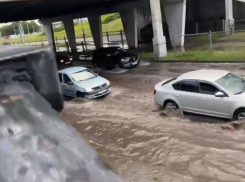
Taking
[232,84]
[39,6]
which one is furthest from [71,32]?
[232,84]

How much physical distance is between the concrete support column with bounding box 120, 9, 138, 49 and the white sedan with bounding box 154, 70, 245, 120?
22.9m

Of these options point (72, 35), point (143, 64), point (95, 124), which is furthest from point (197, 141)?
point (72, 35)

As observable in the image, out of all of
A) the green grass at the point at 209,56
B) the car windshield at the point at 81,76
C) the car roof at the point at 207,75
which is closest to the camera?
the car roof at the point at 207,75

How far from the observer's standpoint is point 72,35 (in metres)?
44.3

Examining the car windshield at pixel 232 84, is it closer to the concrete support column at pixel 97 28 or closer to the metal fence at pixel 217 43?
the metal fence at pixel 217 43

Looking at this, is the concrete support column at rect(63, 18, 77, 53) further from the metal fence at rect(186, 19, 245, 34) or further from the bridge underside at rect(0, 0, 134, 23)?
the metal fence at rect(186, 19, 245, 34)

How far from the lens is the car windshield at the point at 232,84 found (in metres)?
10.3

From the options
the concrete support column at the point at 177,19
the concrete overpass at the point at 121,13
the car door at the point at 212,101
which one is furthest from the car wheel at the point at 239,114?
the concrete support column at the point at 177,19

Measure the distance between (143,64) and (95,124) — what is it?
1335cm

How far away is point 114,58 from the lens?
24.7m

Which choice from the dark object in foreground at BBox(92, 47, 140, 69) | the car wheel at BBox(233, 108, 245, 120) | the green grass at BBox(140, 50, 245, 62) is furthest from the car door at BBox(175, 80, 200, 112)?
the dark object in foreground at BBox(92, 47, 140, 69)

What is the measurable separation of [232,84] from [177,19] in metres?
19.4

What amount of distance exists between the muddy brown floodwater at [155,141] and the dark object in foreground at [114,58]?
8.18m

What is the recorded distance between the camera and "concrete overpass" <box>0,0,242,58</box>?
25.7m
